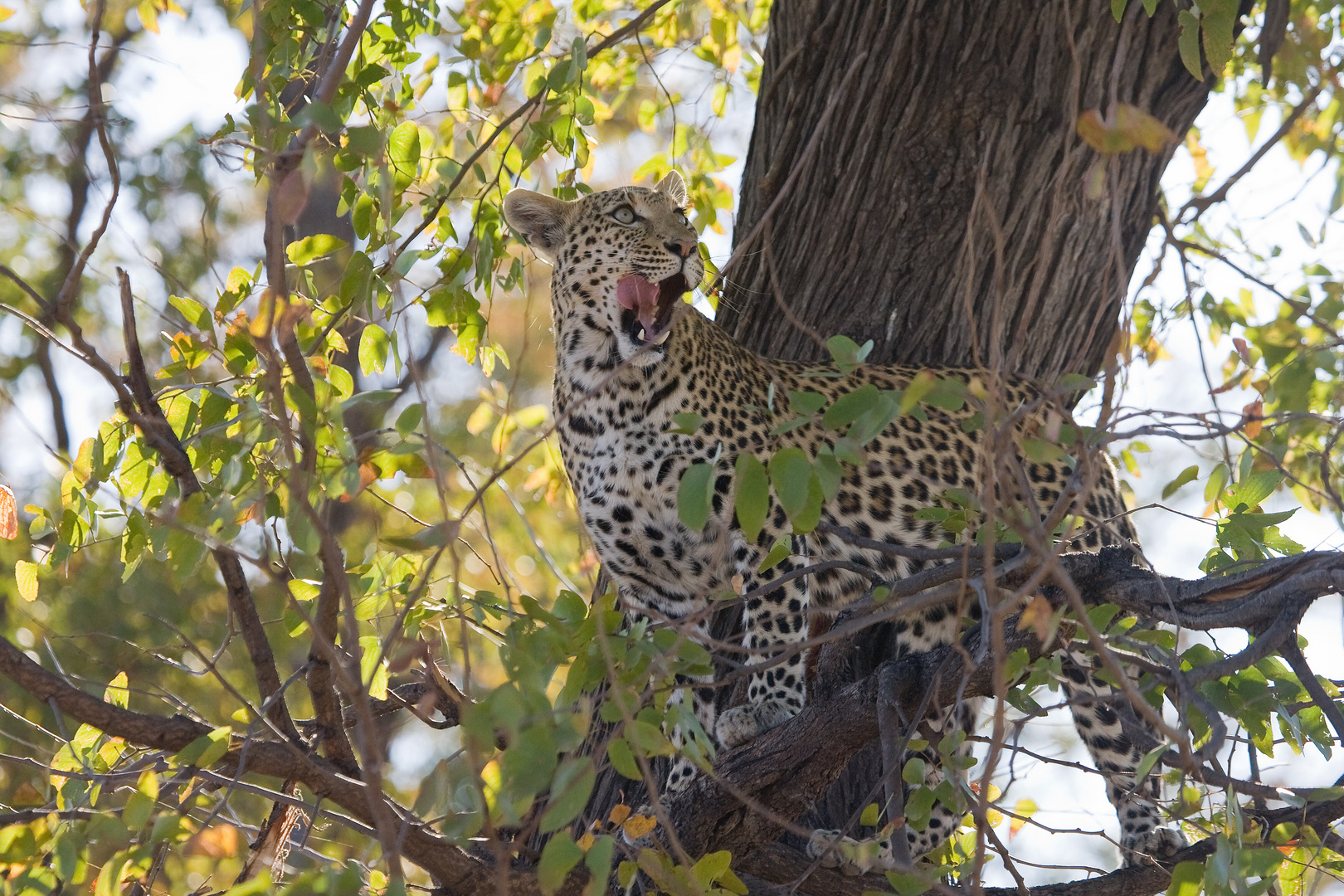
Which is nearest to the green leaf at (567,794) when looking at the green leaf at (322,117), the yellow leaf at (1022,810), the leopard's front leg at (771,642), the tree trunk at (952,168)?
the green leaf at (322,117)

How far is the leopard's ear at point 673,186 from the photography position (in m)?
5.93

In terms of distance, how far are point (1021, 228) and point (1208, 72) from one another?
3.17ft

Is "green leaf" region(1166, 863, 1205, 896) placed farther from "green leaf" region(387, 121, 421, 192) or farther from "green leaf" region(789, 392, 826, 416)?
"green leaf" region(387, 121, 421, 192)

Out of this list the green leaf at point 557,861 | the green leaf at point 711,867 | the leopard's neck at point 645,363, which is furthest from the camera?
the leopard's neck at point 645,363

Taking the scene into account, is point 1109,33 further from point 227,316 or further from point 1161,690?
point 227,316

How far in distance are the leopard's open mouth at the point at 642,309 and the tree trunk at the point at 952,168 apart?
19.4 inches

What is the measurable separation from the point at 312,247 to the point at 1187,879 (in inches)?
105

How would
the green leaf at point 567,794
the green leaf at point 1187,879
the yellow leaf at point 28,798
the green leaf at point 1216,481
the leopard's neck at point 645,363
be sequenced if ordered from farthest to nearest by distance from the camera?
1. the leopard's neck at point 645,363
2. the green leaf at point 1216,481
3. the yellow leaf at point 28,798
4. the green leaf at point 1187,879
5. the green leaf at point 567,794

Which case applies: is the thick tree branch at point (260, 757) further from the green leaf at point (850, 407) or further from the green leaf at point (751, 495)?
the green leaf at point (850, 407)

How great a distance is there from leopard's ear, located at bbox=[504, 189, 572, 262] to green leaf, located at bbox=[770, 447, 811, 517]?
3285 mm

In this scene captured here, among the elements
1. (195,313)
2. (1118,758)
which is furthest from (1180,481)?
(195,313)

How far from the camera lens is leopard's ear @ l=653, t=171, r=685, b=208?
19.5 ft

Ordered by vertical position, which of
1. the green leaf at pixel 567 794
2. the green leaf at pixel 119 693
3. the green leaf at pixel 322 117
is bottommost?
the green leaf at pixel 567 794

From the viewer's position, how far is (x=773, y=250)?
17.7 feet
